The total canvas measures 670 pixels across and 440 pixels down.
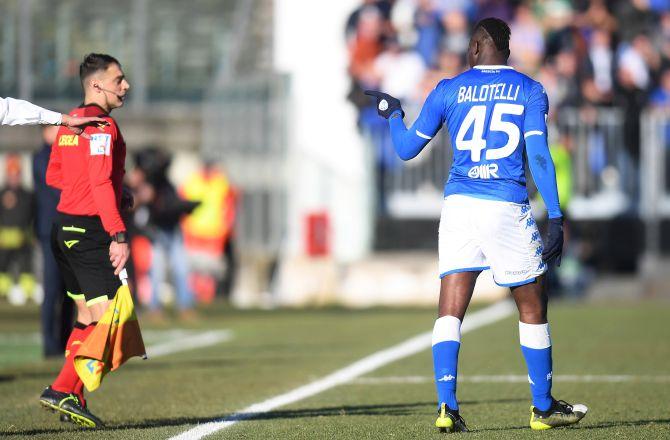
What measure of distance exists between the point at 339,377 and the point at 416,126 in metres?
3.51

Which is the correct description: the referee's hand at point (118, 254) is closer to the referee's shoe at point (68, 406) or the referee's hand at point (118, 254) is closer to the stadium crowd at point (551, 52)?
the referee's shoe at point (68, 406)

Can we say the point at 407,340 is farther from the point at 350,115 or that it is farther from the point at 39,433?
the point at 350,115

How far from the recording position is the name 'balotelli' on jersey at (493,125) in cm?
769

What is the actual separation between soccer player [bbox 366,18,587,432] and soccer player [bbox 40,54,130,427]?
147 centimetres

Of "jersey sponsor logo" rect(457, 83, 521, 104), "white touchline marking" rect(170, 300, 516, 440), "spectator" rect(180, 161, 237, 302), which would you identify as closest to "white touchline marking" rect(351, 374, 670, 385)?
"white touchline marking" rect(170, 300, 516, 440)

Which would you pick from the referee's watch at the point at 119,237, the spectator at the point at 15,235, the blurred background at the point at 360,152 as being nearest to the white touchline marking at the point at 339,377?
the referee's watch at the point at 119,237

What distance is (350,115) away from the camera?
23.0m

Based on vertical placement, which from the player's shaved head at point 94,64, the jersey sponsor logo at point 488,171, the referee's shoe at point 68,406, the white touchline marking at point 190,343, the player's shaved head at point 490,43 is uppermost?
the player's shaved head at point 490,43

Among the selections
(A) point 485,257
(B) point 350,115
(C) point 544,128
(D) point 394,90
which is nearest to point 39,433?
(A) point 485,257

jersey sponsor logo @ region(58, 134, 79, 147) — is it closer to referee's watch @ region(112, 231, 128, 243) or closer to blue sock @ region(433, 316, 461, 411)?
referee's watch @ region(112, 231, 128, 243)

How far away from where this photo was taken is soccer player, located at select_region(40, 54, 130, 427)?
804 cm

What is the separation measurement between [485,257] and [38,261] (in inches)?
646

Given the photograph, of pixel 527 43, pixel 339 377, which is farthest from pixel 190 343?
pixel 527 43

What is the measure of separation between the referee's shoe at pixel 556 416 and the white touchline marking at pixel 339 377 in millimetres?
1514
